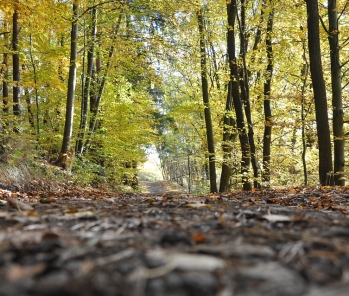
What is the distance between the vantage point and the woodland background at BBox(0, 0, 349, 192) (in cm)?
825

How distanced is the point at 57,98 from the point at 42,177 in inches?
291

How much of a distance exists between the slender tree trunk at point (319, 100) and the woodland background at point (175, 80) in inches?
0.9

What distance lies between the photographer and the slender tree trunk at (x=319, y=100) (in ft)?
24.3

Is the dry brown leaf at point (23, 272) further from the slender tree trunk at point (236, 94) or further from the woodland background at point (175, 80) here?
the slender tree trunk at point (236, 94)

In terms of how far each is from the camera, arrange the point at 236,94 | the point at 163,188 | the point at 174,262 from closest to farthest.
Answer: the point at 174,262 < the point at 236,94 < the point at 163,188

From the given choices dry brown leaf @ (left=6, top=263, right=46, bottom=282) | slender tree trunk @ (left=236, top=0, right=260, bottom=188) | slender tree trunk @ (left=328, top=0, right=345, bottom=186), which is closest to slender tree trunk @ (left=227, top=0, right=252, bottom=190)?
slender tree trunk @ (left=236, top=0, right=260, bottom=188)

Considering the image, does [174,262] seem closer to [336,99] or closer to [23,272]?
[23,272]

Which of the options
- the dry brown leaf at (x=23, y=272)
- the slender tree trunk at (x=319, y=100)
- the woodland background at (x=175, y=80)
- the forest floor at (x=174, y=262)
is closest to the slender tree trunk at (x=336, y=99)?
the woodland background at (x=175, y=80)

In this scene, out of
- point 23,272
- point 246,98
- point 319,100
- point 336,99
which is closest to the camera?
point 23,272

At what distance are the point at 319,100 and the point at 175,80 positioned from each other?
41.1 ft

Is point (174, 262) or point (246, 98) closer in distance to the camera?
point (174, 262)

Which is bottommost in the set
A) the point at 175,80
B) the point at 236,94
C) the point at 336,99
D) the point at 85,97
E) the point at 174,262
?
the point at 174,262

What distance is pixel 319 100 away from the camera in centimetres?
749

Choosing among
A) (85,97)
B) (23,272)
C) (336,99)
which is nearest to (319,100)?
(336,99)
